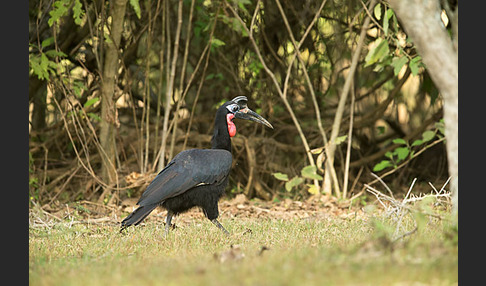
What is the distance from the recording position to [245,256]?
149 inches

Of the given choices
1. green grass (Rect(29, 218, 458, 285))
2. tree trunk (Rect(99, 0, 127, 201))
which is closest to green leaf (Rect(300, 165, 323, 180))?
green grass (Rect(29, 218, 458, 285))

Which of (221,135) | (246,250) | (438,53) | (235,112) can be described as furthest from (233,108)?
(438,53)

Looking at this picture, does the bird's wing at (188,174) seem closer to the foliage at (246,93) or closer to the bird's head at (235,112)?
the bird's head at (235,112)

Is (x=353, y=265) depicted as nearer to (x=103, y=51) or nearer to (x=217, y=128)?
(x=217, y=128)

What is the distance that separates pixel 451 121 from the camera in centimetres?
343

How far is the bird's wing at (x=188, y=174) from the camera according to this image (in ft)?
17.1

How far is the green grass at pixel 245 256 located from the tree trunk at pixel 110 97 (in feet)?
5.28

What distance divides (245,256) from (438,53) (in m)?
1.63

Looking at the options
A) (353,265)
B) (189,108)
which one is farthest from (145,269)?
(189,108)

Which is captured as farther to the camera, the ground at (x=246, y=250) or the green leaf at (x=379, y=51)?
the green leaf at (x=379, y=51)

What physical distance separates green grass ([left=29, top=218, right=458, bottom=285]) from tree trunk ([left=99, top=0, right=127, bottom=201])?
1.61 metres

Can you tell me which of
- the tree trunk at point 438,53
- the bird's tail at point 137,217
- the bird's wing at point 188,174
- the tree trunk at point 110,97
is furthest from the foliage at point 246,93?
the tree trunk at point 438,53

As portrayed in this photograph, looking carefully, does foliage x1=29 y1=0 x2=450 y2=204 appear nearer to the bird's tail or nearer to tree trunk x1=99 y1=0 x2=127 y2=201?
tree trunk x1=99 y1=0 x2=127 y2=201

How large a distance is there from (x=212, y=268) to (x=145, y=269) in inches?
18.7
